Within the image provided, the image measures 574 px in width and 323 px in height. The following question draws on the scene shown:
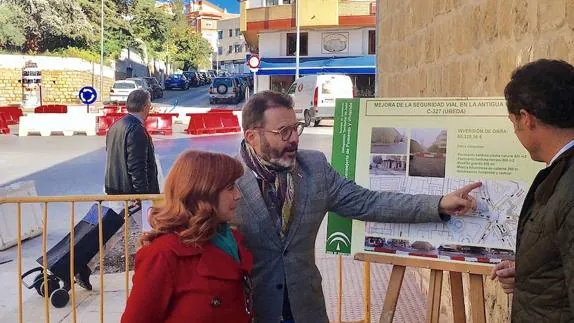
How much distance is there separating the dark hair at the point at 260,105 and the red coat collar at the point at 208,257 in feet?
2.01

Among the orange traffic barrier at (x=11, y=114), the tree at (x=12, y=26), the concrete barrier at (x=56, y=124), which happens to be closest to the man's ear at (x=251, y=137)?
the concrete barrier at (x=56, y=124)

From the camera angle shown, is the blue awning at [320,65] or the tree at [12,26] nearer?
the blue awning at [320,65]

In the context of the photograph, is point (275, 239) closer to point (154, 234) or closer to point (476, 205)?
point (154, 234)

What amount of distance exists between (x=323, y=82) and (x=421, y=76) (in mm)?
18477

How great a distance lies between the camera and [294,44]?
128 ft

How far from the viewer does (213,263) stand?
7.41 feet

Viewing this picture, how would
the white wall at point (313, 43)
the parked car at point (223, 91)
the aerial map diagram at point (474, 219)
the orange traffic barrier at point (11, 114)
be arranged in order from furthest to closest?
the parked car at point (223, 91), the white wall at point (313, 43), the orange traffic barrier at point (11, 114), the aerial map diagram at point (474, 219)

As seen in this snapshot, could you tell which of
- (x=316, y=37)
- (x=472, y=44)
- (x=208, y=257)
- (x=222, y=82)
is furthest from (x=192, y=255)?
(x=222, y=82)

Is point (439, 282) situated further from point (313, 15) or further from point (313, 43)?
point (313, 43)

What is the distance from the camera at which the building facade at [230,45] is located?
316ft

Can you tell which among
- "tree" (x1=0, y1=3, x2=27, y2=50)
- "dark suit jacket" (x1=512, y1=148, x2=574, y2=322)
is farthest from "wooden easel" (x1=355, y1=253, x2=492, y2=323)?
"tree" (x1=0, y1=3, x2=27, y2=50)

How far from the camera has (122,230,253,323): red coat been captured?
217cm

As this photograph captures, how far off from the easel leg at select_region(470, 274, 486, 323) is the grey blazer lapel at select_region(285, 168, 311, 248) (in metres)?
0.87

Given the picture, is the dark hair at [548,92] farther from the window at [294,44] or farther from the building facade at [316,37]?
the window at [294,44]
